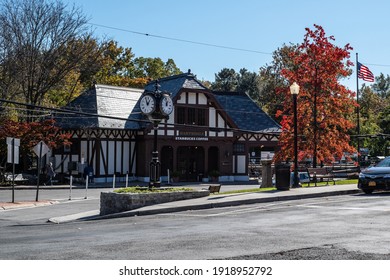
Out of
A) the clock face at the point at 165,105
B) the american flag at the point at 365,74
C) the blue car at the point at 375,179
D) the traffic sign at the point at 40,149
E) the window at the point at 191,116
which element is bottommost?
the blue car at the point at 375,179

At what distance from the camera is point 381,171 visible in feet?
70.5

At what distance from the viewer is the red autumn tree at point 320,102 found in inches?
1364

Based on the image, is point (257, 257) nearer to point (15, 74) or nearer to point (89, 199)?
point (89, 199)

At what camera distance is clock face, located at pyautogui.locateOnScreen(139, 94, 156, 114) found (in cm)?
2248

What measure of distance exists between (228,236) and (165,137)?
32053mm

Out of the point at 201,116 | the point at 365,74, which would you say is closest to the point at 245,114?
the point at 201,116

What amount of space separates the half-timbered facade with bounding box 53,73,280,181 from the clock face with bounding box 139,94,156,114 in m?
17.1

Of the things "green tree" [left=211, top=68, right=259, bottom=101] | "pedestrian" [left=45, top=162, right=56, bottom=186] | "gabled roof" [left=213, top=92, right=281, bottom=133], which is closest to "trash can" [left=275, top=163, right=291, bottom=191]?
"pedestrian" [left=45, top=162, right=56, bottom=186]

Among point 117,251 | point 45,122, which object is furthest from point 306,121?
point 117,251

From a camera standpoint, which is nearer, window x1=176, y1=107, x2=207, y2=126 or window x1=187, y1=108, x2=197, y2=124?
window x1=176, y1=107, x2=207, y2=126

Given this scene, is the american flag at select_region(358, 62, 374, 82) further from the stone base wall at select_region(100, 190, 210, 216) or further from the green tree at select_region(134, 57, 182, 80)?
the green tree at select_region(134, 57, 182, 80)

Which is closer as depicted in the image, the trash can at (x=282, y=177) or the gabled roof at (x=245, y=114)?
the trash can at (x=282, y=177)

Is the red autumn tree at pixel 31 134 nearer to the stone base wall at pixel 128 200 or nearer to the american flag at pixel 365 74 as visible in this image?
the stone base wall at pixel 128 200

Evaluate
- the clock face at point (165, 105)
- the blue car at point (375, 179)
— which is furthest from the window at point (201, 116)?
the blue car at point (375, 179)
